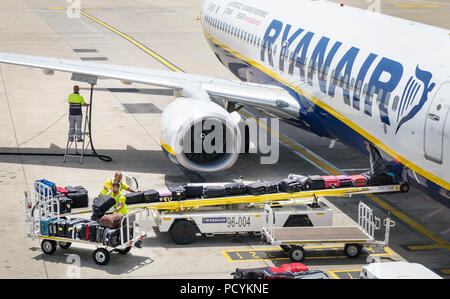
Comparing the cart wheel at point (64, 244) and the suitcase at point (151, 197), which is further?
the suitcase at point (151, 197)

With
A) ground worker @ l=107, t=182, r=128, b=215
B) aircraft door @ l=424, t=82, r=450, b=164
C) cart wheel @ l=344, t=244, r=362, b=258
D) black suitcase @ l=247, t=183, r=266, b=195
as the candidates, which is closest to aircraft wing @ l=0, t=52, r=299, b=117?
black suitcase @ l=247, t=183, r=266, b=195

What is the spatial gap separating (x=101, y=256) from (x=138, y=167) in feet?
26.0

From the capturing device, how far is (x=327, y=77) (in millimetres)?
21719

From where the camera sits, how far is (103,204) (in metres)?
17.7

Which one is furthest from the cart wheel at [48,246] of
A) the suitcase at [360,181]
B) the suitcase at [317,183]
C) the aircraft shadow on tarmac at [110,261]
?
the suitcase at [360,181]

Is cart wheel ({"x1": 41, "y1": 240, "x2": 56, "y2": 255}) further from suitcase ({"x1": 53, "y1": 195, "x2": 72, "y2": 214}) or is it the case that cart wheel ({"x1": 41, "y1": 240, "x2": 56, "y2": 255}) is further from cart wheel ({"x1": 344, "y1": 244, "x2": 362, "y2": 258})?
cart wheel ({"x1": 344, "y1": 244, "x2": 362, "y2": 258})

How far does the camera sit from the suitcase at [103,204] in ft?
58.1

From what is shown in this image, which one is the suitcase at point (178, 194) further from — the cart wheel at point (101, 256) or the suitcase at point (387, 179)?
the suitcase at point (387, 179)

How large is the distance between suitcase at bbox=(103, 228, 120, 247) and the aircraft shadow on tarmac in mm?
567

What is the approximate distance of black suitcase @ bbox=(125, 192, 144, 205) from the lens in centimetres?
1892

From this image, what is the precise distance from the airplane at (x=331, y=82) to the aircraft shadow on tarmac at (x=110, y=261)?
4689mm

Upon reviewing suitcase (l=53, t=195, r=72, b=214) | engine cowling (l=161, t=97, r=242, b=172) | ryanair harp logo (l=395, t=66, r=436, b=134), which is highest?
ryanair harp logo (l=395, t=66, r=436, b=134)

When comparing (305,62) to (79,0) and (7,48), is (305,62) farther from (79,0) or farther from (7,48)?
(79,0)

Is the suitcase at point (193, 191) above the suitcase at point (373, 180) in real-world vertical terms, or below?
below
